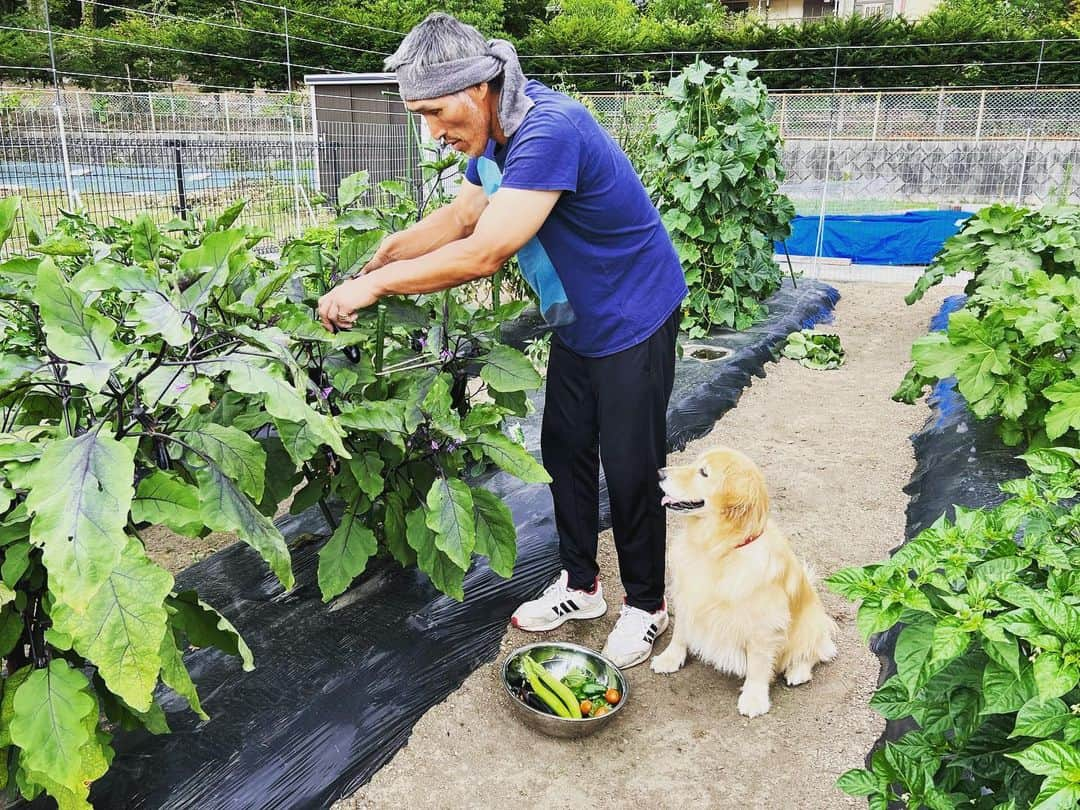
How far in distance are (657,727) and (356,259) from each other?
165cm

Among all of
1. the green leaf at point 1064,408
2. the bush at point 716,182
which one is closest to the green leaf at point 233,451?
the green leaf at point 1064,408

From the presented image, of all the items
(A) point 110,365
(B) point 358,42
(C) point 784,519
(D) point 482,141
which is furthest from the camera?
(B) point 358,42

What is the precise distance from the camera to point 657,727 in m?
2.56

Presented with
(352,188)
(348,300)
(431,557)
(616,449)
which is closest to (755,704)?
(616,449)

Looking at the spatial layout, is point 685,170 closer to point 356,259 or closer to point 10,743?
point 356,259

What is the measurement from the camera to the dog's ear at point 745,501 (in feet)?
7.95

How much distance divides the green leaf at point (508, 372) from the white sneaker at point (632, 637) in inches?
36.2

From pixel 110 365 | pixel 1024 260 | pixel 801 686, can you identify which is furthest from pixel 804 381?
pixel 110 365

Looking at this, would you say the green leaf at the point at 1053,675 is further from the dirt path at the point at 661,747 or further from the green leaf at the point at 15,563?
the green leaf at the point at 15,563

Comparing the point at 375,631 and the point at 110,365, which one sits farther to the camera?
the point at 375,631

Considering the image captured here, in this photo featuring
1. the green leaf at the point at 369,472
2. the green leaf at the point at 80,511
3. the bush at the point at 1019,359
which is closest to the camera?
the green leaf at the point at 80,511

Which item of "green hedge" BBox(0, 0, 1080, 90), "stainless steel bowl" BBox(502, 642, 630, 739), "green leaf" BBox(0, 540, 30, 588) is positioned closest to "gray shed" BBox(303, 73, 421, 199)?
"green hedge" BBox(0, 0, 1080, 90)

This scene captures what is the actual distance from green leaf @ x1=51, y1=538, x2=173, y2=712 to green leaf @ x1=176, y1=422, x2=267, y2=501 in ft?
1.05

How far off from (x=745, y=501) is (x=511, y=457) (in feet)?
2.25
